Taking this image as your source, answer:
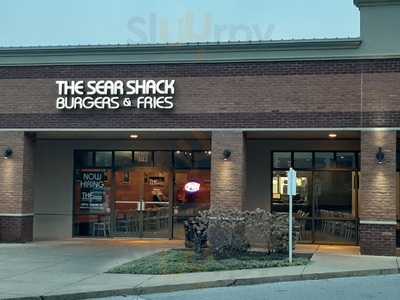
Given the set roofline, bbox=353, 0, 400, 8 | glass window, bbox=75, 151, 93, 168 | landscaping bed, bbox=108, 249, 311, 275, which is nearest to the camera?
landscaping bed, bbox=108, 249, 311, 275

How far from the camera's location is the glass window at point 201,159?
21672 millimetres

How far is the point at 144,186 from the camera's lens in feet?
72.2

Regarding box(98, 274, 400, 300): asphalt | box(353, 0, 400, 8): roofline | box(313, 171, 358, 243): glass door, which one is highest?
box(353, 0, 400, 8): roofline

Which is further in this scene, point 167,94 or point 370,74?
point 167,94

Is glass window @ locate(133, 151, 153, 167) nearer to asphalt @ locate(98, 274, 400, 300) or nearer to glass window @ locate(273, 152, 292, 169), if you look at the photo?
glass window @ locate(273, 152, 292, 169)

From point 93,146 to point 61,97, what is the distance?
3.97 metres

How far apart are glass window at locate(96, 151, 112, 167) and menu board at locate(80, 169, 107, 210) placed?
0.77 ft

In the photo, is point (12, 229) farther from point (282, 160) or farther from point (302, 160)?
point (302, 160)

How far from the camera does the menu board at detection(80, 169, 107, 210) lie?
22.4 metres

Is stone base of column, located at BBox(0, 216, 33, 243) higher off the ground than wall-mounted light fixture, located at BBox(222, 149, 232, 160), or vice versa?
wall-mounted light fixture, located at BBox(222, 149, 232, 160)

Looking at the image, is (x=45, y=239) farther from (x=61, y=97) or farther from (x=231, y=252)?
(x=231, y=252)

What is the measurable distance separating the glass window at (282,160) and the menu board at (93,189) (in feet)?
19.9

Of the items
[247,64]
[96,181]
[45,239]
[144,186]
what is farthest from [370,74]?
[45,239]

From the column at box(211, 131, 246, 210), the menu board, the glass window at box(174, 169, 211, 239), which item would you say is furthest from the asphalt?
the menu board
